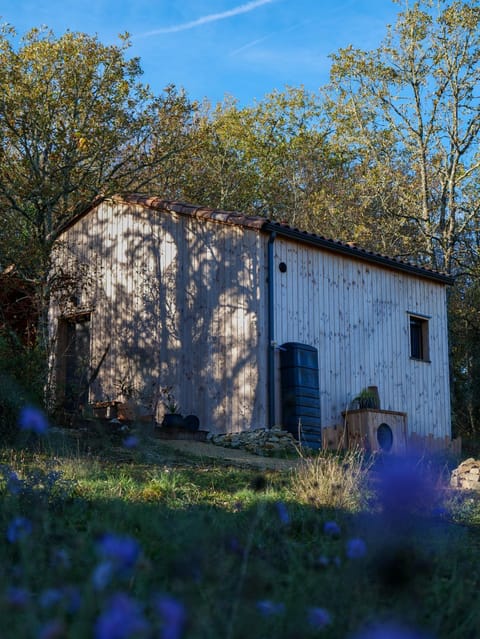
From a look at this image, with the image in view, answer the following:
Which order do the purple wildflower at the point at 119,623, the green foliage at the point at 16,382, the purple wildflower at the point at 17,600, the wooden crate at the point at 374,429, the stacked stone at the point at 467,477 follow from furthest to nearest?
1. the wooden crate at the point at 374,429
2. the green foliage at the point at 16,382
3. the stacked stone at the point at 467,477
4. the purple wildflower at the point at 17,600
5. the purple wildflower at the point at 119,623

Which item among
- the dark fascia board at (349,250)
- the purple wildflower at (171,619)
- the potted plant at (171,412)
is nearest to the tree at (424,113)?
the dark fascia board at (349,250)

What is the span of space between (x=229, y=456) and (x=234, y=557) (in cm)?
842

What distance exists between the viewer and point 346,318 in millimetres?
15914

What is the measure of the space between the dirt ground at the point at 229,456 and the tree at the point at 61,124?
14.6ft

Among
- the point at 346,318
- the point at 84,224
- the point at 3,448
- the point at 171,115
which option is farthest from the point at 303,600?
the point at 171,115

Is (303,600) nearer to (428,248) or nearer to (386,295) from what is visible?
(386,295)

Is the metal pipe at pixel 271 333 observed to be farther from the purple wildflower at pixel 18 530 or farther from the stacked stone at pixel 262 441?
the purple wildflower at pixel 18 530

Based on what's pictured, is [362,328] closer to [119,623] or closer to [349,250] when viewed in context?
[349,250]

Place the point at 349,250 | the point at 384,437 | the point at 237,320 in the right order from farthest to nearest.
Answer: the point at 349,250, the point at 384,437, the point at 237,320

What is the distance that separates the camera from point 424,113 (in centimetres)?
2297

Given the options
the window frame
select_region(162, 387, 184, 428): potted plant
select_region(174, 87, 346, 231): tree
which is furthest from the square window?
select_region(174, 87, 346, 231): tree

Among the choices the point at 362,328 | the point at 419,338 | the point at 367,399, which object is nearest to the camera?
the point at 367,399

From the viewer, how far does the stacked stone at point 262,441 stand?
1303cm

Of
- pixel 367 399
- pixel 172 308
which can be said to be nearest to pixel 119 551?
pixel 367 399
